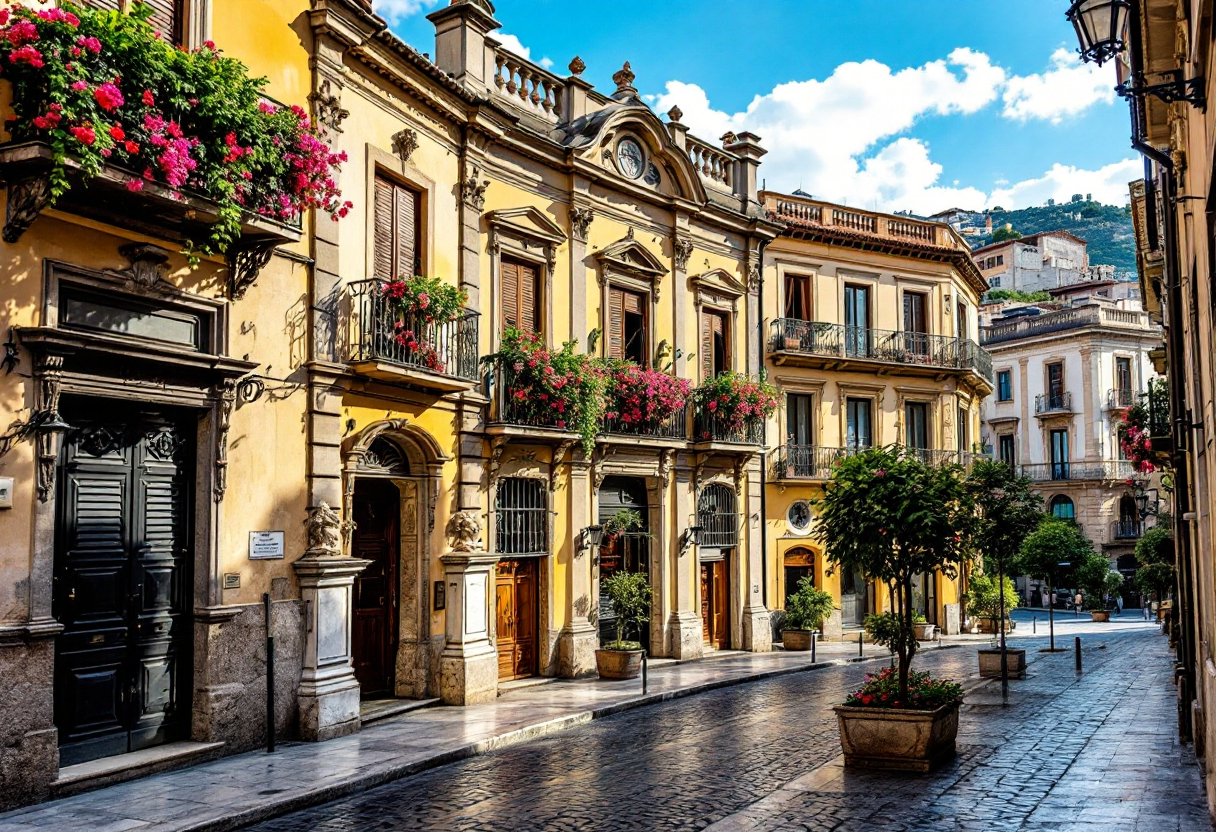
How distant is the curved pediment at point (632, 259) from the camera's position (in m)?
21.7

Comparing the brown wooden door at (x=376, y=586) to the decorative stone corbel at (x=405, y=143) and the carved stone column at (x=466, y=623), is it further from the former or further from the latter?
Result: the decorative stone corbel at (x=405, y=143)

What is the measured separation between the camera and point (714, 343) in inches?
996

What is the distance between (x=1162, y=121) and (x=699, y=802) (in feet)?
28.3

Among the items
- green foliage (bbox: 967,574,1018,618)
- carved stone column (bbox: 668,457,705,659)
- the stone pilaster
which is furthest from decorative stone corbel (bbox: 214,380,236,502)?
green foliage (bbox: 967,574,1018,618)

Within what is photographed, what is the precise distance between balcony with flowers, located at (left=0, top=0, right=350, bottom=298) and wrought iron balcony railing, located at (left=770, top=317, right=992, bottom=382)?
1803 centimetres

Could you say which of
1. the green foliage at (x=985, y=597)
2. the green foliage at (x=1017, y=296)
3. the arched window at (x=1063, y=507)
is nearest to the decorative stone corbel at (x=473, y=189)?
the green foliage at (x=985, y=597)

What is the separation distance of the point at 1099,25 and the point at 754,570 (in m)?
18.7

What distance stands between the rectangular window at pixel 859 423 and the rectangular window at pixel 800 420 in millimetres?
1303

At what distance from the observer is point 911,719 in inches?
454

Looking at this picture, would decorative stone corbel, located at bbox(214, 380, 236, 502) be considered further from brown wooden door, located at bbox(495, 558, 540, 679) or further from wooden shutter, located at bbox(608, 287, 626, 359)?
wooden shutter, located at bbox(608, 287, 626, 359)

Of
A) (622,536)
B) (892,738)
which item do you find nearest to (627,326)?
(622,536)

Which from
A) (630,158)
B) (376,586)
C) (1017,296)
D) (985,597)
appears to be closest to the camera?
(376,586)

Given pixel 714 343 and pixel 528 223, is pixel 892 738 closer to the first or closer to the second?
pixel 528 223

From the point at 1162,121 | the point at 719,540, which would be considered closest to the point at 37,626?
the point at 1162,121
